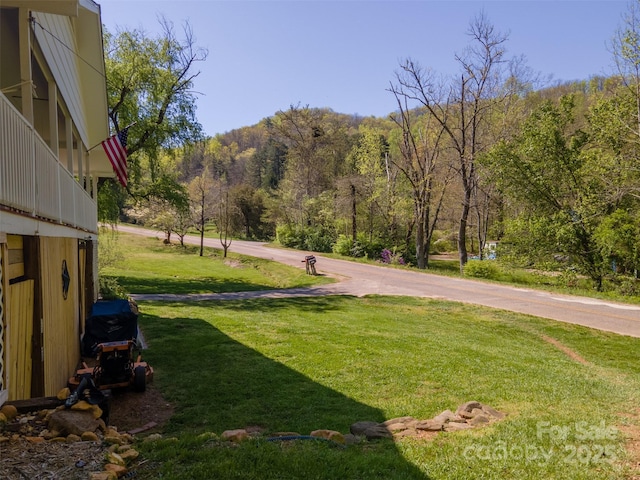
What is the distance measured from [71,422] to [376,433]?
319cm

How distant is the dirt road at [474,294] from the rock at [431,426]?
963 cm

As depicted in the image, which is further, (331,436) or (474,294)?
(474,294)

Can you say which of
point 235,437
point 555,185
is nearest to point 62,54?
point 235,437

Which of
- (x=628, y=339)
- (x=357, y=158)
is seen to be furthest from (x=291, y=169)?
(x=628, y=339)

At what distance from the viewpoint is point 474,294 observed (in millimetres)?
18031

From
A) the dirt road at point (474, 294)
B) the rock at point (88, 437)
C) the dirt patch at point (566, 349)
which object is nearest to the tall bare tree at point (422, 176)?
the dirt road at point (474, 294)

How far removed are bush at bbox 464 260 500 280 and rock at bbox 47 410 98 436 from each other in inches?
884

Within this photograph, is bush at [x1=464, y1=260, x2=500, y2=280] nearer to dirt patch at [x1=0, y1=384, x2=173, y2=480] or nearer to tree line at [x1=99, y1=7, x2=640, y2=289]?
tree line at [x1=99, y1=7, x2=640, y2=289]

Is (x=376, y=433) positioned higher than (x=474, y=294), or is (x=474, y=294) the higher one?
(x=376, y=433)

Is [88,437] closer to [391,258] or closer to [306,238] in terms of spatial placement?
[391,258]

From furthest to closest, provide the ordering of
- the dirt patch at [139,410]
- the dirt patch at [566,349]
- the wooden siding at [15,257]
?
the dirt patch at [566,349] < the dirt patch at [139,410] < the wooden siding at [15,257]

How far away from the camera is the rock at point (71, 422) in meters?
4.09

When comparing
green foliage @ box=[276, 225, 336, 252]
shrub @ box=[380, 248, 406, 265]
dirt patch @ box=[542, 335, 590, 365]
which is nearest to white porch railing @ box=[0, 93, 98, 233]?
dirt patch @ box=[542, 335, 590, 365]

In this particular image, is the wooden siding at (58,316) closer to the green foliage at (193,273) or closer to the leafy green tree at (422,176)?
the green foliage at (193,273)
